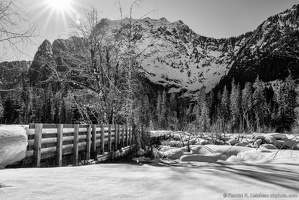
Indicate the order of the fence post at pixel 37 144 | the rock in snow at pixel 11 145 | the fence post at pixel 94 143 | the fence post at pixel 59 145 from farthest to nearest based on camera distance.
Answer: the fence post at pixel 94 143 → the fence post at pixel 59 145 → the fence post at pixel 37 144 → the rock in snow at pixel 11 145

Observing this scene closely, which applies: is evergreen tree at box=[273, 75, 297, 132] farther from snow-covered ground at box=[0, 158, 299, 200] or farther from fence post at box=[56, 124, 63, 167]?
snow-covered ground at box=[0, 158, 299, 200]

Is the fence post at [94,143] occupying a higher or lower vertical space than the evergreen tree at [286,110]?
lower

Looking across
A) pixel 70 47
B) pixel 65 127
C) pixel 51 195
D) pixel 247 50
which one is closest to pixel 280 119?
pixel 70 47

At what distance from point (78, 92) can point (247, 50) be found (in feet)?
607

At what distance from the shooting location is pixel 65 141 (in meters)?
6.65

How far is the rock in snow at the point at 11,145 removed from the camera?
13.2 feet

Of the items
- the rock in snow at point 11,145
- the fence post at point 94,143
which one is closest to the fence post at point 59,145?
the rock in snow at point 11,145

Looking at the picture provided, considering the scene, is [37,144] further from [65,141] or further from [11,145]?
[65,141]

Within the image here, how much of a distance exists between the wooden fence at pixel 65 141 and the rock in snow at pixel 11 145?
0.51m

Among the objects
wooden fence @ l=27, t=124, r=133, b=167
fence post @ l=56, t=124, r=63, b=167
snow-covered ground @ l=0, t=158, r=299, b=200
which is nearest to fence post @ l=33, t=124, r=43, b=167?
wooden fence @ l=27, t=124, r=133, b=167

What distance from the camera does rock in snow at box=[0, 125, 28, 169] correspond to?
4.02 metres

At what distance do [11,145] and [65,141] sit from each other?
2501mm

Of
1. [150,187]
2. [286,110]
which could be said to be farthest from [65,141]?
[286,110]

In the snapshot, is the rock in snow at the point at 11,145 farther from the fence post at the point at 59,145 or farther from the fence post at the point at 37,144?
the fence post at the point at 59,145
